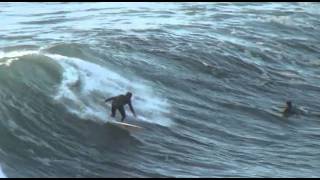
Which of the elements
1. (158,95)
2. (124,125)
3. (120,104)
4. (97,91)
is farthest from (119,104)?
(158,95)

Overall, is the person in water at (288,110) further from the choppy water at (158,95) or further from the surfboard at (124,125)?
the surfboard at (124,125)

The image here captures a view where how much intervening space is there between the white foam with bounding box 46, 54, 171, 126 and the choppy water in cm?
5

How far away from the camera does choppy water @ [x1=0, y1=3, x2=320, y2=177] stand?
1769 cm

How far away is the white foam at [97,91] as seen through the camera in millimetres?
20812

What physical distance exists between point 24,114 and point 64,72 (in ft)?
11.6

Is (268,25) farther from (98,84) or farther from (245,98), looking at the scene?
(98,84)

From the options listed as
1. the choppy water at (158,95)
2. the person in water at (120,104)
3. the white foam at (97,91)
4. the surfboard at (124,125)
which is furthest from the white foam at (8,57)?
the surfboard at (124,125)

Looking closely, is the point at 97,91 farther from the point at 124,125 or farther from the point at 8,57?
the point at 8,57

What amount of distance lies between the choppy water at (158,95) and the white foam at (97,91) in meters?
0.05

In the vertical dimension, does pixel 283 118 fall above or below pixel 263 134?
above

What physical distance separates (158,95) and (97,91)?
8.51 ft

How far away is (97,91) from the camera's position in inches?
878

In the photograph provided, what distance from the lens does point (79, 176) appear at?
15.8m

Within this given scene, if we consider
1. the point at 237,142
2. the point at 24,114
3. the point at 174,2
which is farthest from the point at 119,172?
the point at 174,2
